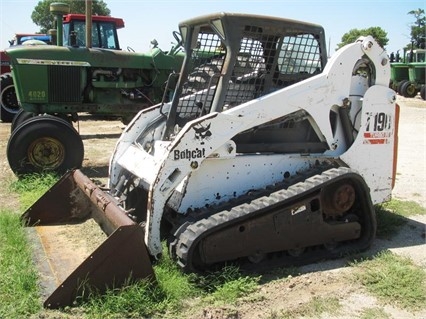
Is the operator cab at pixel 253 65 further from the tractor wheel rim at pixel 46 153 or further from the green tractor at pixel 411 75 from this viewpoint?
the green tractor at pixel 411 75

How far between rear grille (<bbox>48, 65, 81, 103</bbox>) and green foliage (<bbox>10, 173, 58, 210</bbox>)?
2.17 metres

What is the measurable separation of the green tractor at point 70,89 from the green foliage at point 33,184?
12 cm

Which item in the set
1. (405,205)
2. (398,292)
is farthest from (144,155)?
(405,205)

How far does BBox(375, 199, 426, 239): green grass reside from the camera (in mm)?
5055

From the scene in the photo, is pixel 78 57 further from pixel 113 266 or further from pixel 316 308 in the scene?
pixel 316 308

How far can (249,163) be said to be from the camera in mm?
4223

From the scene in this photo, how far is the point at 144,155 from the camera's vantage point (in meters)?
4.57

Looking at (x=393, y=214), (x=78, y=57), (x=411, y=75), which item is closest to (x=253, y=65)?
(x=393, y=214)

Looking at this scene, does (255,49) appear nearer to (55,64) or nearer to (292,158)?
(292,158)

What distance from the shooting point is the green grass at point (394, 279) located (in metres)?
3.61

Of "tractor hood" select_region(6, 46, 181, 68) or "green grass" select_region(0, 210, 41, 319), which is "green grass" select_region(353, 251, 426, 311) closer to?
"green grass" select_region(0, 210, 41, 319)

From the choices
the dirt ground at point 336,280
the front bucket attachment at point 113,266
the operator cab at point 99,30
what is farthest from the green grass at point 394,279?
the operator cab at point 99,30

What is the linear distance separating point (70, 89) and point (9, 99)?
6701mm

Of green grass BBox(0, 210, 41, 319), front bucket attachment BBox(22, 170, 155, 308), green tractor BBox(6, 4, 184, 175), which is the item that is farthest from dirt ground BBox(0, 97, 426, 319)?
green tractor BBox(6, 4, 184, 175)
